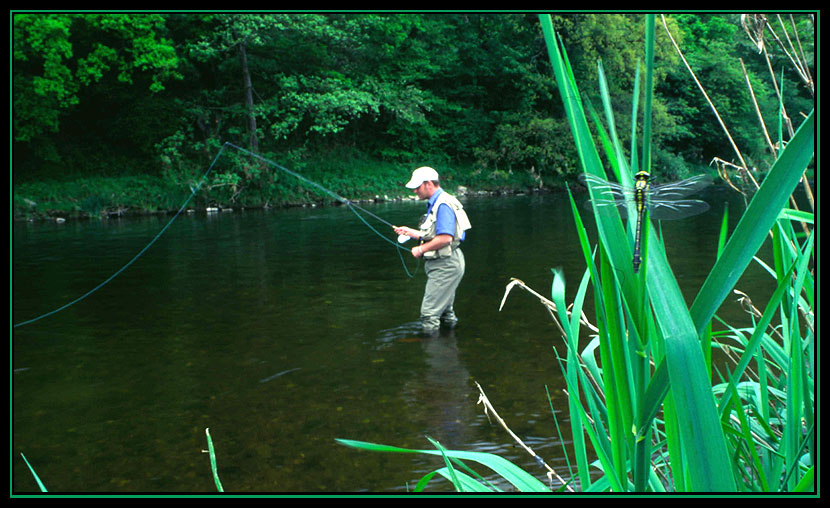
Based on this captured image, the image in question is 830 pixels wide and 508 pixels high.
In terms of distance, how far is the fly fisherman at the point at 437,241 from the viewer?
6.98 metres

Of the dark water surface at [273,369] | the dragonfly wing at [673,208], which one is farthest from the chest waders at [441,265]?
the dragonfly wing at [673,208]

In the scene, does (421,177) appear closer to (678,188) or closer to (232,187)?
(678,188)

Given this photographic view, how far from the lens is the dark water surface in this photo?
438 centimetres

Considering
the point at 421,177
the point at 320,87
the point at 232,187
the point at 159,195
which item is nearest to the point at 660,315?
A: the point at 421,177

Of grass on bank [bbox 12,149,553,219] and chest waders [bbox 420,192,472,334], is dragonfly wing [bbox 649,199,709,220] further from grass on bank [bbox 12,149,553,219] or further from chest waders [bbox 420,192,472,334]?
grass on bank [bbox 12,149,553,219]

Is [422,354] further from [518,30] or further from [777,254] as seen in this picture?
[518,30]

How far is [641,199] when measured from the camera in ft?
2.71

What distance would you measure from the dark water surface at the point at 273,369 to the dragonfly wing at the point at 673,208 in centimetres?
202

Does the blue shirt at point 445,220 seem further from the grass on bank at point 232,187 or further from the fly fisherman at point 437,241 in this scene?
the grass on bank at point 232,187

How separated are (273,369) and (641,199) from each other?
18.9 ft

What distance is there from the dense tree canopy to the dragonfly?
777 inches

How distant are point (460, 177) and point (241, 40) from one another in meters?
11.8
